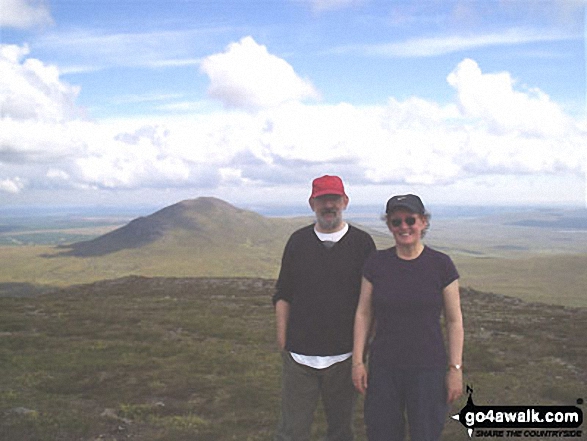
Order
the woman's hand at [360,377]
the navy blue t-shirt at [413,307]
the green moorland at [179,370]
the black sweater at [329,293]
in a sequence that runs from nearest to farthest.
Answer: the navy blue t-shirt at [413,307] → the woman's hand at [360,377] → the black sweater at [329,293] → the green moorland at [179,370]

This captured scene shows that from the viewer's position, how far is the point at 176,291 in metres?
58.2

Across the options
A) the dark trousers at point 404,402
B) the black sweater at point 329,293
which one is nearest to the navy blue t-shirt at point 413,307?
the dark trousers at point 404,402

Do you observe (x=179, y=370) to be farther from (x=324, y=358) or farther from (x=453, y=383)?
(x=453, y=383)

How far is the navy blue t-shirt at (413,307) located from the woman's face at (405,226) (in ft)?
0.95

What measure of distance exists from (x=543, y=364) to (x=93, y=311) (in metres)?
29.0

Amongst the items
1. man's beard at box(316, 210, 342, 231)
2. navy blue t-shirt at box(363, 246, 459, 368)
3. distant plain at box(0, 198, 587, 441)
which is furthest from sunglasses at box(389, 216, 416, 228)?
distant plain at box(0, 198, 587, 441)

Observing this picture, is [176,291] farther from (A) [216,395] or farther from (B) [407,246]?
(B) [407,246]

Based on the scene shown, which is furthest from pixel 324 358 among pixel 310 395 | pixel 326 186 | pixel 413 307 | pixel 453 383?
pixel 326 186

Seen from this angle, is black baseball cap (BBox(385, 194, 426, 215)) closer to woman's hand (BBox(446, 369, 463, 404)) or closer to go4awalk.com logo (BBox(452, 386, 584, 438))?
woman's hand (BBox(446, 369, 463, 404))

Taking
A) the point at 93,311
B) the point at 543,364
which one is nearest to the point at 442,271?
the point at 543,364

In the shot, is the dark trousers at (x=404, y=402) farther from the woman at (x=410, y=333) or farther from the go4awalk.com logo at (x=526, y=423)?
the go4awalk.com logo at (x=526, y=423)

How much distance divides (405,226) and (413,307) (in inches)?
46.3

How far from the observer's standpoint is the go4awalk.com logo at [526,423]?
13242 millimetres

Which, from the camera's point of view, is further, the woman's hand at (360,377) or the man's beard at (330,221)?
the man's beard at (330,221)
